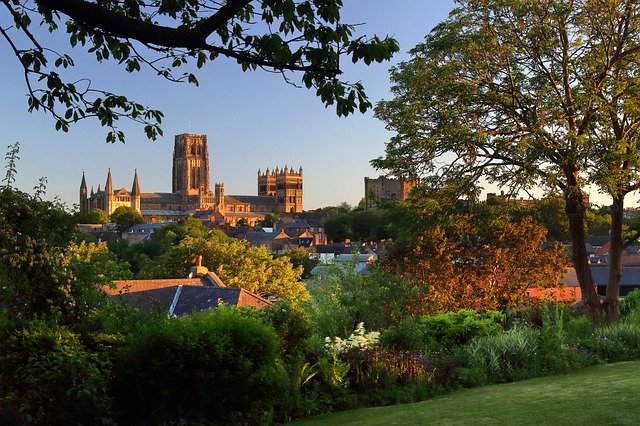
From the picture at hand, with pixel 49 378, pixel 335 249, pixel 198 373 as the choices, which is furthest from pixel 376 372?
pixel 335 249

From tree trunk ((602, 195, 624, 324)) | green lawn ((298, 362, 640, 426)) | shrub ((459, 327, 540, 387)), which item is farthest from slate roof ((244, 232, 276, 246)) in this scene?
green lawn ((298, 362, 640, 426))

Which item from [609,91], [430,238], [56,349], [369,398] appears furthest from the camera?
[430,238]

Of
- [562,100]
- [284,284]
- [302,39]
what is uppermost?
[562,100]

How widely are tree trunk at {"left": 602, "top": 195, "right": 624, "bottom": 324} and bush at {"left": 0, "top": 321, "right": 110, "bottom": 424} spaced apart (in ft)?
46.6

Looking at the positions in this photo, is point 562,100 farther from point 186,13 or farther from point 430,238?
point 186,13

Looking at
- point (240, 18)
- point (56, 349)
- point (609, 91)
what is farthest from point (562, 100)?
point (56, 349)

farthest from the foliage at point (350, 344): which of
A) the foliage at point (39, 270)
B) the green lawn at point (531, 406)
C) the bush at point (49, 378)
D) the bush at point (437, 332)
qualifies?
the foliage at point (39, 270)

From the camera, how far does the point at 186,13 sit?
7707 millimetres

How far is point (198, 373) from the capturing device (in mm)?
7859

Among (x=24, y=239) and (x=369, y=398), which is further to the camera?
(x=369, y=398)

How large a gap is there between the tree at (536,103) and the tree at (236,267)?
2490cm

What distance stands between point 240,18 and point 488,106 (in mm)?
12110

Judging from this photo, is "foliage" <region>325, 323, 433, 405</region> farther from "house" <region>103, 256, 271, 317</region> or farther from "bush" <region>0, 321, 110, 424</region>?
"house" <region>103, 256, 271, 317</region>

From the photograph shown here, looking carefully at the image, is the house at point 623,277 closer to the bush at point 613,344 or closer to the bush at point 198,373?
the bush at point 613,344
